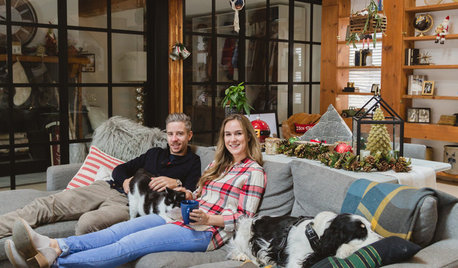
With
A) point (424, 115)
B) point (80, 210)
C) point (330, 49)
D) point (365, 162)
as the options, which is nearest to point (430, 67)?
point (424, 115)

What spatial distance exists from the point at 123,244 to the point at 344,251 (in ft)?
3.39

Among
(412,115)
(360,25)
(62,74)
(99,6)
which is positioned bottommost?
(412,115)

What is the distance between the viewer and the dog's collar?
1875 mm

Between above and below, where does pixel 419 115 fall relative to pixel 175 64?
below

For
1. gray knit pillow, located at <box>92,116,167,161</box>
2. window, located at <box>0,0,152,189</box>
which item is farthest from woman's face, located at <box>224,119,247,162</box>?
window, located at <box>0,0,152,189</box>

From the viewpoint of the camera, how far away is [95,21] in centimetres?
496

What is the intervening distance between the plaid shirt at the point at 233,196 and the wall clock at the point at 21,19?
9.38 ft

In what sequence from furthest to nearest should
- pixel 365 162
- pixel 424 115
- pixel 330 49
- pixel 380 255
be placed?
pixel 330 49
pixel 424 115
pixel 365 162
pixel 380 255

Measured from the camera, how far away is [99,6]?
4.97m

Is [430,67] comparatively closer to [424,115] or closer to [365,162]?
[424,115]

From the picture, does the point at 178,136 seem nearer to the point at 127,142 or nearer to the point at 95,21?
the point at 127,142

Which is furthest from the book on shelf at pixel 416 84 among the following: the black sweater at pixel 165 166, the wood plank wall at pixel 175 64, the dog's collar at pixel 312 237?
the dog's collar at pixel 312 237

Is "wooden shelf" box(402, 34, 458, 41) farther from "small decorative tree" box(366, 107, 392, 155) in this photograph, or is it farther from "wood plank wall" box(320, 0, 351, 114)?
"small decorative tree" box(366, 107, 392, 155)

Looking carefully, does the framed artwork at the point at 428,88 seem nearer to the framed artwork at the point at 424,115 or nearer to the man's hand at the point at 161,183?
the framed artwork at the point at 424,115
